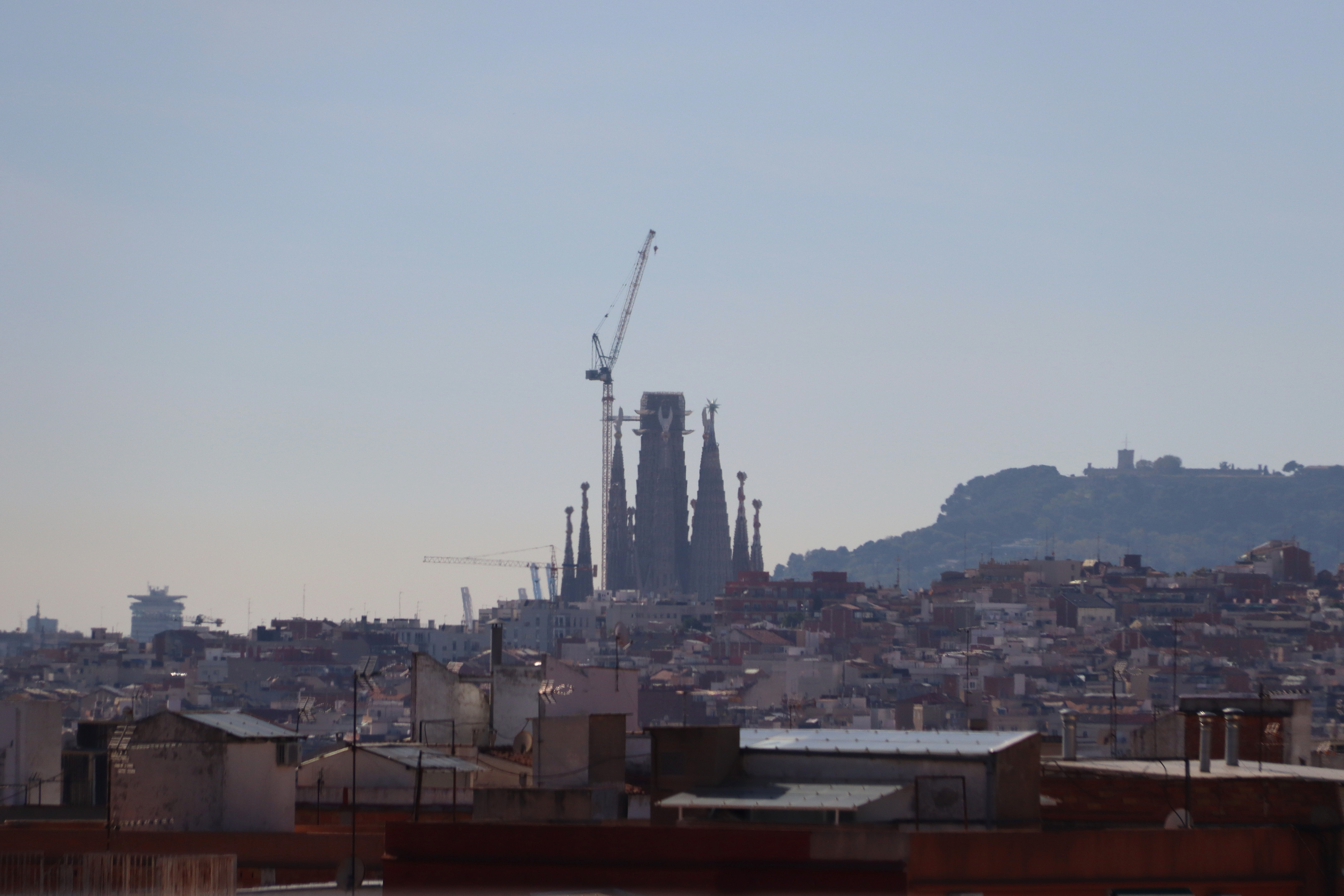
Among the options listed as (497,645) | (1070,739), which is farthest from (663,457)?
(1070,739)

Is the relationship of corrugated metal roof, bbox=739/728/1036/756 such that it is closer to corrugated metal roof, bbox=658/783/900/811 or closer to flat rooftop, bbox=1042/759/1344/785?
corrugated metal roof, bbox=658/783/900/811

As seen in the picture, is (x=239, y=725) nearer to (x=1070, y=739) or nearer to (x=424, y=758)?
(x=424, y=758)

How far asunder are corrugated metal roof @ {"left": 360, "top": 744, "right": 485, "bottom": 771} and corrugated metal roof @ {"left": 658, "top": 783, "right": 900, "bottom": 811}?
4.69 m

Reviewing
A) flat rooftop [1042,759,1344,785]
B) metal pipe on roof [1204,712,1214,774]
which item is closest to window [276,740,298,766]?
flat rooftop [1042,759,1344,785]

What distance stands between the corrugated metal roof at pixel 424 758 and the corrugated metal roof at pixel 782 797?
4691mm

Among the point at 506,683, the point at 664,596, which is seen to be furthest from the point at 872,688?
the point at 506,683

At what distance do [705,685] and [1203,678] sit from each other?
2904cm

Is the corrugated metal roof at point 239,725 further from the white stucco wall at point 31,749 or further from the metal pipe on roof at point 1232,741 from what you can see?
the metal pipe on roof at point 1232,741

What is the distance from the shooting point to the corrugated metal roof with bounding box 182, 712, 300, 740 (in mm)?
17797

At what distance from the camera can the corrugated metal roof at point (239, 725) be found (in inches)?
701

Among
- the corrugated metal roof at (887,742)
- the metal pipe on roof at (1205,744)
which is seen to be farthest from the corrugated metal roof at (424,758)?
the metal pipe on roof at (1205,744)

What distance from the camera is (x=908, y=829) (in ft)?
46.9

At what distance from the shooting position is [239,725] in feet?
61.1

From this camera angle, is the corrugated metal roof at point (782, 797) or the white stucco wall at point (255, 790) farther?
the white stucco wall at point (255, 790)
